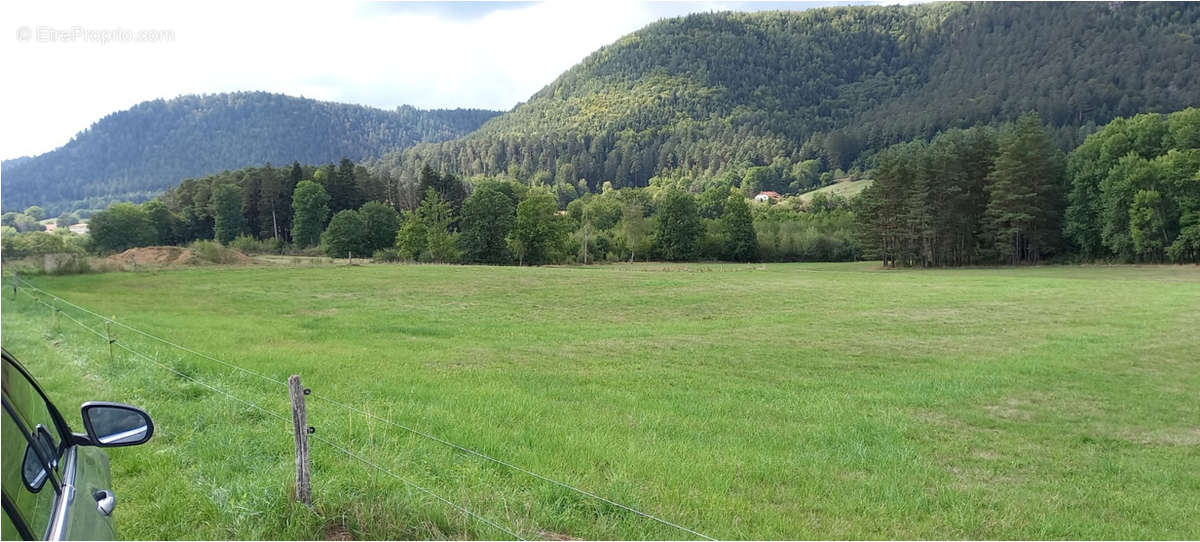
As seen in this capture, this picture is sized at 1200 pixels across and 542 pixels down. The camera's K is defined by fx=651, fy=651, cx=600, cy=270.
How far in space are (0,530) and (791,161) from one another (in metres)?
204

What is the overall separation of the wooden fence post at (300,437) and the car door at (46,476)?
198 cm

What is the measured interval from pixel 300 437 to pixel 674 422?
240 inches

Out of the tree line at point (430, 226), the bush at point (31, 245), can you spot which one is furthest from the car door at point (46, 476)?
the tree line at point (430, 226)

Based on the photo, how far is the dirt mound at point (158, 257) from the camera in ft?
190

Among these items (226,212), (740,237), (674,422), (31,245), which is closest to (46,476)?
(674,422)

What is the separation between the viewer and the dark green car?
92.8 inches

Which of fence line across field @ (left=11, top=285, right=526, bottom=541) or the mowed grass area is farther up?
fence line across field @ (left=11, top=285, right=526, bottom=541)

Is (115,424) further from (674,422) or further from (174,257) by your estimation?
(174,257)

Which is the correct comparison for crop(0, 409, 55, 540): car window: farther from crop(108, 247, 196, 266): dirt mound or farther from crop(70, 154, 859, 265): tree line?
crop(70, 154, 859, 265): tree line

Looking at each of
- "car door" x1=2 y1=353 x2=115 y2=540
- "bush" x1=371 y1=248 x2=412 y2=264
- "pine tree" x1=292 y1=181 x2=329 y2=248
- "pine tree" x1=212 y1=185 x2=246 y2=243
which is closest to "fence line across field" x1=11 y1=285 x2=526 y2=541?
"car door" x1=2 y1=353 x2=115 y2=540

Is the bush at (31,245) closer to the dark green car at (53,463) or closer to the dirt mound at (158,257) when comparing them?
the dirt mound at (158,257)

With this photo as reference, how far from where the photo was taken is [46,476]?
2.70 m

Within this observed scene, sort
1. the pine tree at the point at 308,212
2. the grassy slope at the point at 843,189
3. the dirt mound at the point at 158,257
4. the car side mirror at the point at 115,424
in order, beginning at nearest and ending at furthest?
the car side mirror at the point at 115,424
the dirt mound at the point at 158,257
the pine tree at the point at 308,212
the grassy slope at the point at 843,189

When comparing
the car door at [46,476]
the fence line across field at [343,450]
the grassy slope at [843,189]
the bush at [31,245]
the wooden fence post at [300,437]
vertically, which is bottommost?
the fence line across field at [343,450]
